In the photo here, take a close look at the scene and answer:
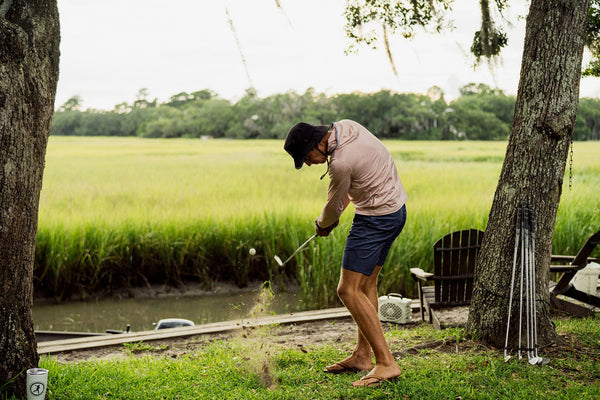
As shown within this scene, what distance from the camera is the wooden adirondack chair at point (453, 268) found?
5.41 meters

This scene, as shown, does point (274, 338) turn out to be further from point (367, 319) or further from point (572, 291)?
point (572, 291)

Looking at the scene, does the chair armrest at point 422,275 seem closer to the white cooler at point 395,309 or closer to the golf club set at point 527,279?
the white cooler at point 395,309

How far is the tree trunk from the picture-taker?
129 inches

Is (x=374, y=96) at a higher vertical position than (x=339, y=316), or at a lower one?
higher

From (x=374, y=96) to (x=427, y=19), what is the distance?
18.6 metres

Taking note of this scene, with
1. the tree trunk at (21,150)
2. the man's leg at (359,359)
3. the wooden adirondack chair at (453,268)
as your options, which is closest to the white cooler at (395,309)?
the wooden adirondack chair at (453,268)

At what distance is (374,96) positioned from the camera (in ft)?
80.1

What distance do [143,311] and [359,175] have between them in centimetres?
493

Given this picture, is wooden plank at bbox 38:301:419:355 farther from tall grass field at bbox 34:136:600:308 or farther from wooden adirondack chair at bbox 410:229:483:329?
tall grass field at bbox 34:136:600:308

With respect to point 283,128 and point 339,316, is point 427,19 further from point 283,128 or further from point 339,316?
point 283,128

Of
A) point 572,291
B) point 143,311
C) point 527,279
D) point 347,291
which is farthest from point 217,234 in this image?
point 527,279

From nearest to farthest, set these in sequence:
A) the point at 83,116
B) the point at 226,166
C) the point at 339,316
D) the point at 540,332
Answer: the point at 540,332, the point at 339,316, the point at 226,166, the point at 83,116

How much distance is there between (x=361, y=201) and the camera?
382cm

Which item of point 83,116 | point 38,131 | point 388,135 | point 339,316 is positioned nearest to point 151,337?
point 339,316
